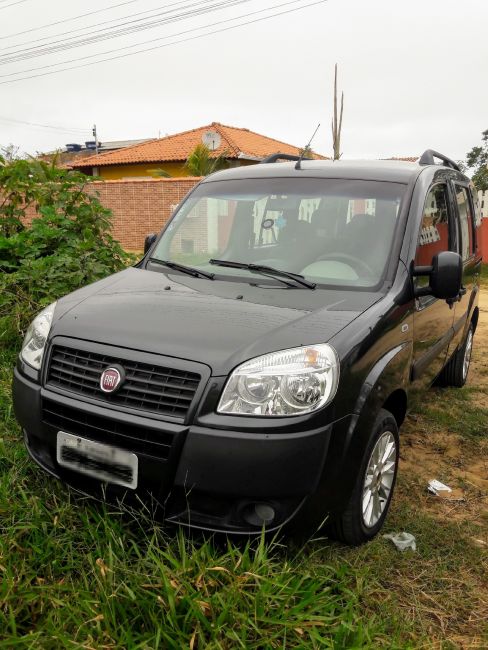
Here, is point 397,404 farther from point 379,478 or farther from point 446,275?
point 446,275

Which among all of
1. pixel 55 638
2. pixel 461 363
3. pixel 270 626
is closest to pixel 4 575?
pixel 55 638

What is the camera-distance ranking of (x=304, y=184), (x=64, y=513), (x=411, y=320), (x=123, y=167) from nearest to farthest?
(x=64, y=513) → (x=411, y=320) → (x=304, y=184) → (x=123, y=167)

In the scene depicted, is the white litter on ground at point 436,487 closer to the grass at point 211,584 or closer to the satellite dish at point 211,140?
the grass at point 211,584

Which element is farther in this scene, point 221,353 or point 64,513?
point 64,513

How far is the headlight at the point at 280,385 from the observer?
7.25 feet

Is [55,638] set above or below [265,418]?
below

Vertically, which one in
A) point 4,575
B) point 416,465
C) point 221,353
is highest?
point 221,353

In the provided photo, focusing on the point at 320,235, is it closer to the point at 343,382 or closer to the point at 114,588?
the point at 343,382

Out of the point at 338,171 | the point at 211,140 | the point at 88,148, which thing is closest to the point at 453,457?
the point at 338,171

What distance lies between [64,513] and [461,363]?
3.90 metres

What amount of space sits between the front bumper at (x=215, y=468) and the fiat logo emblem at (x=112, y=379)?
83mm

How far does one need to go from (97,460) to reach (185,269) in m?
1.32

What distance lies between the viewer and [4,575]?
2.18 metres

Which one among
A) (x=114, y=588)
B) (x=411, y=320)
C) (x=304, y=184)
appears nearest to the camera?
(x=114, y=588)
